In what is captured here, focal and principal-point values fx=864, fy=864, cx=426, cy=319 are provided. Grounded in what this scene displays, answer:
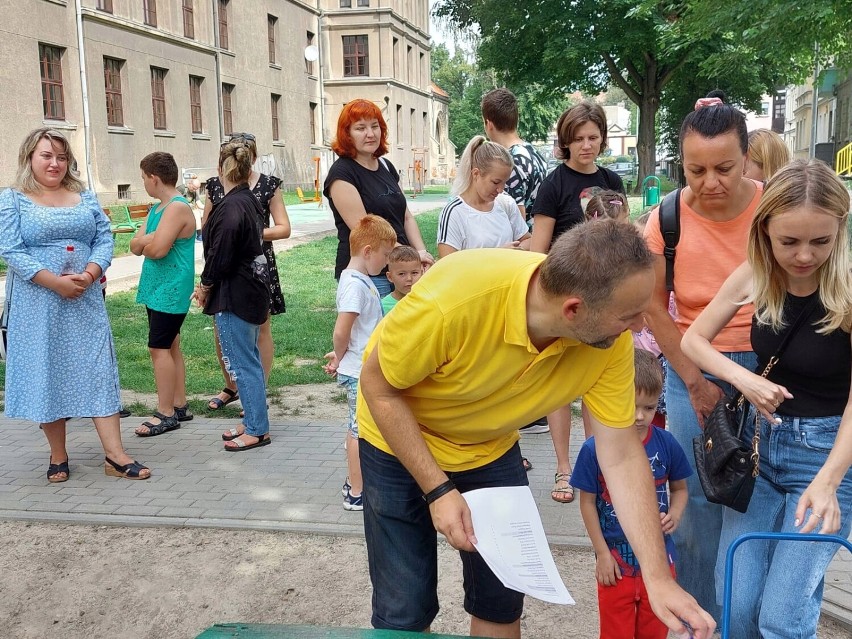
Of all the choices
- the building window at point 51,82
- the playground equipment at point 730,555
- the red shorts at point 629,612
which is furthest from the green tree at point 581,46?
the playground equipment at point 730,555

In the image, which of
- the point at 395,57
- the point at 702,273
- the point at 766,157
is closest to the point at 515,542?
the point at 702,273

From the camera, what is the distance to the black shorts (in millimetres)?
5871

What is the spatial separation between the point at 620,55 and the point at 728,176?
103 feet

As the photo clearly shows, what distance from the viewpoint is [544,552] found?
7.26 ft

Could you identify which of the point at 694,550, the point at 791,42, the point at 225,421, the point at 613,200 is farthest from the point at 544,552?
the point at 791,42

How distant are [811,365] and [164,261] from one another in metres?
4.43

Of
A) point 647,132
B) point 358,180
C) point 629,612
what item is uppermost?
point 647,132

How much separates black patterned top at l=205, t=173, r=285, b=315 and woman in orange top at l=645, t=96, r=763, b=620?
3.50 meters

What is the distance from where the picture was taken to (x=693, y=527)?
3150mm

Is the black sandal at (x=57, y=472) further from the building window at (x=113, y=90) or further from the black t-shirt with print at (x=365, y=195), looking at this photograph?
the building window at (x=113, y=90)

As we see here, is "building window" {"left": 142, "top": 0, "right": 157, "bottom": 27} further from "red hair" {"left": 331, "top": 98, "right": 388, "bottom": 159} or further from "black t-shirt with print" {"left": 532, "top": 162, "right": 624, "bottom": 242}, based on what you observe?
"black t-shirt with print" {"left": 532, "top": 162, "right": 624, "bottom": 242}

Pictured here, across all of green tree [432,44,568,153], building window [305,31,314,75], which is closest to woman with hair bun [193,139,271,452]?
building window [305,31,314,75]

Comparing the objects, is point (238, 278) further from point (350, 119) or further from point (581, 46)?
point (581, 46)

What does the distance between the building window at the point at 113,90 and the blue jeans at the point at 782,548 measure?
89.9 feet
